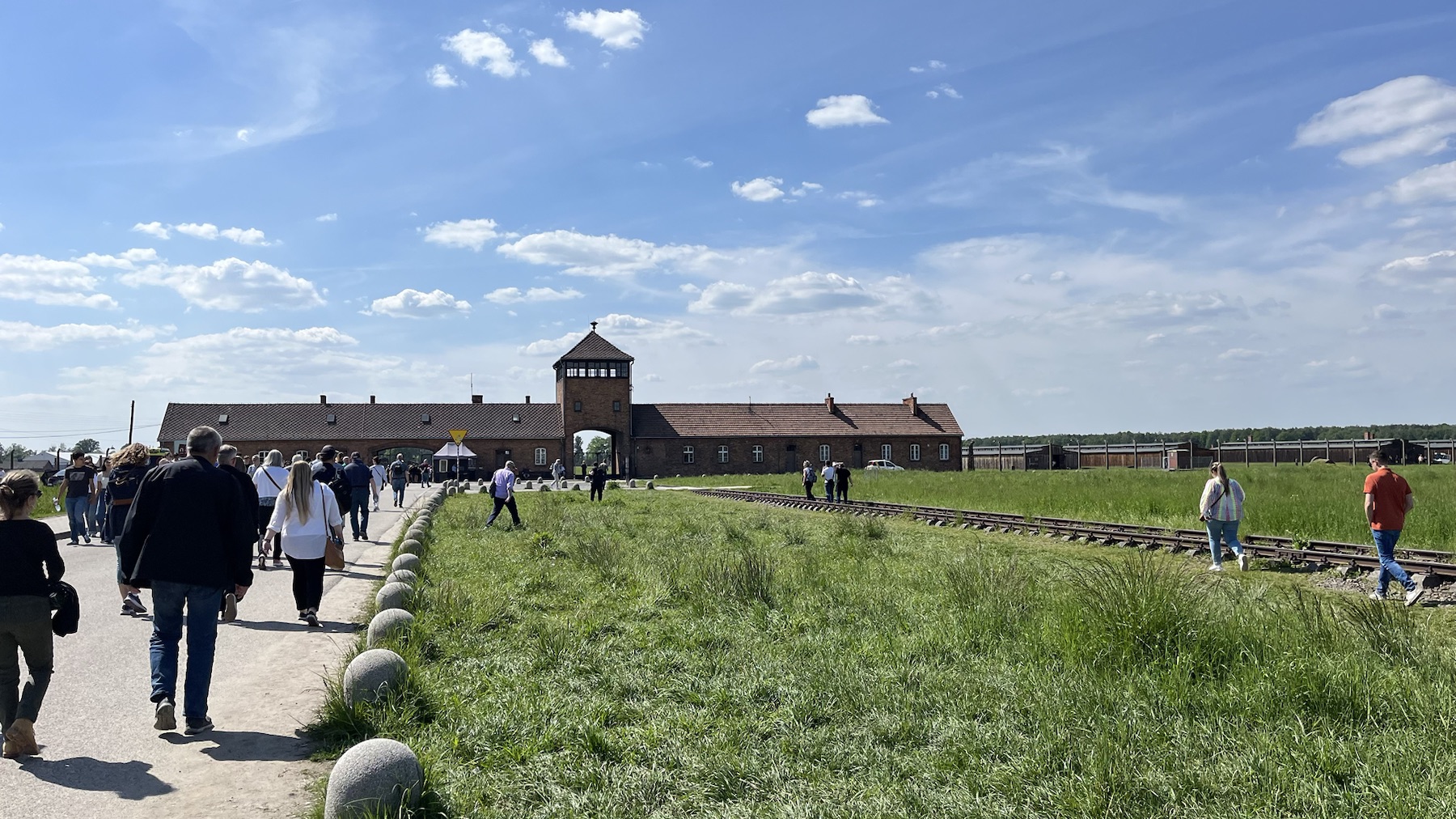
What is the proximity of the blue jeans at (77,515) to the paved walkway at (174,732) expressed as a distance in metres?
9.73

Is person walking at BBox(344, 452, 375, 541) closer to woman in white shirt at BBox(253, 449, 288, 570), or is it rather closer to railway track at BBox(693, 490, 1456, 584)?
woman in white shirt at BBox(253, 449, 288, 570)

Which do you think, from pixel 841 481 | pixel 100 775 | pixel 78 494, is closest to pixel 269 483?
pixel 78 494

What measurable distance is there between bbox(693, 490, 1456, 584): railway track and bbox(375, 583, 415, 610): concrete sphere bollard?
9.92m

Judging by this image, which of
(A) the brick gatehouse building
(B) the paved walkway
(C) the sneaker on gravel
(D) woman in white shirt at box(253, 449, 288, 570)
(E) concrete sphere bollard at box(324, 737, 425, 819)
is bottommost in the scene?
(B) the paved walkway

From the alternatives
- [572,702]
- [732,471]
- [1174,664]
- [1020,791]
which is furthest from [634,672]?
[732,471]

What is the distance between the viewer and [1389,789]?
4.47m

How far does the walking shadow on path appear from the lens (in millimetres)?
5031

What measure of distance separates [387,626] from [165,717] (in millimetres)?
1847

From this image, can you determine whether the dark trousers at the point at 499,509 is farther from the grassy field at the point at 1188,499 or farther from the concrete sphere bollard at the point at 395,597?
the grassy field at the point at 1188,499

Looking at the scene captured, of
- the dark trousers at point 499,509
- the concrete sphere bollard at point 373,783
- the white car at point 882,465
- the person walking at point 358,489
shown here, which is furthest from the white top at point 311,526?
the white car at point 882,465

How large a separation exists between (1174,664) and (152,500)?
6.57 metres

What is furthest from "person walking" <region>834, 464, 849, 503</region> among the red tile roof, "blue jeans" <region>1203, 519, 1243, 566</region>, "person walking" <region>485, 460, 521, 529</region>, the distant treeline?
the distant treeline

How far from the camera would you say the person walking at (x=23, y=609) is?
18.1ft

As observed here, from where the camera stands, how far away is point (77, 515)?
1881 centimetres
